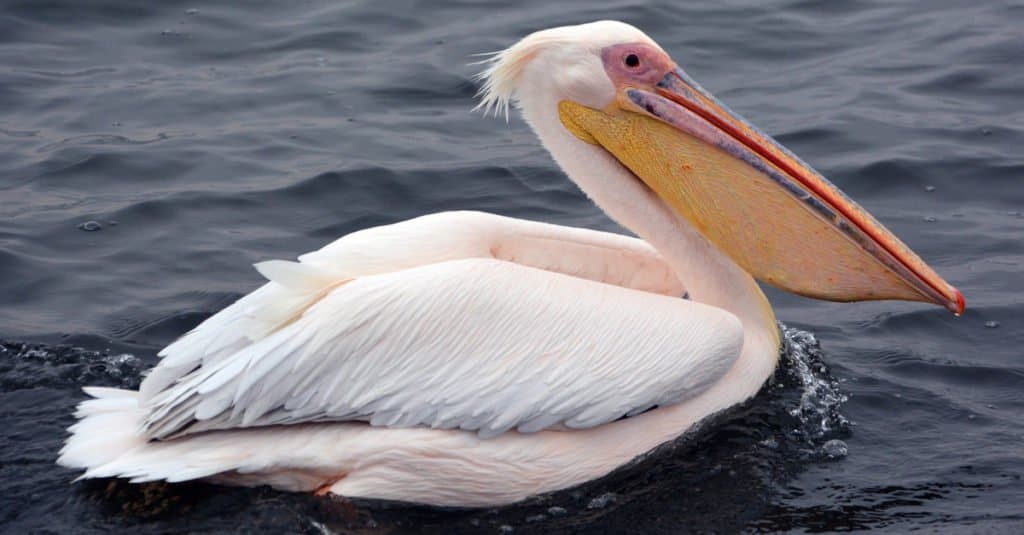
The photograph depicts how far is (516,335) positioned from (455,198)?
2488 mm

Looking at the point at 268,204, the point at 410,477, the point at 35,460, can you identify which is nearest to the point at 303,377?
the point at 410,477

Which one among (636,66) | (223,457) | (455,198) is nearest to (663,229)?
(636,66)

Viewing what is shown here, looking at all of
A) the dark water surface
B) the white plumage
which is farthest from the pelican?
the dark water surface

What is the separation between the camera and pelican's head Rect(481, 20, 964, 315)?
4301 millimetres

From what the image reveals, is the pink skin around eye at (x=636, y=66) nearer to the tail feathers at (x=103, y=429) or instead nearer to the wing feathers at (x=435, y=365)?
the wing feathers at (x=435, y=365)

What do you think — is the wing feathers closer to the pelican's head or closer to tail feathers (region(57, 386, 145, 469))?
tail feathers (region(57, 386, 145, 469))

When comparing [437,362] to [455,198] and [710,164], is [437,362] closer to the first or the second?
[710,164]

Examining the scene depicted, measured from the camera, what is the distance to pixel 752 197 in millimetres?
4371

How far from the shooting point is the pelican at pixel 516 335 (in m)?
3.97

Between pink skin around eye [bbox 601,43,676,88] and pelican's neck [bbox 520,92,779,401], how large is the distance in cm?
24

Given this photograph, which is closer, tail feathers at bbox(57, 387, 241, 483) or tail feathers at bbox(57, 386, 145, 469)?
tail feathers at bbox(57, 387, 241, 483)

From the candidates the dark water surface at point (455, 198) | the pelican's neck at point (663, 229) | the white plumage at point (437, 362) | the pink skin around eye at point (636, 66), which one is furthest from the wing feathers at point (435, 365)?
the pink skin around eye at point (636, 66)

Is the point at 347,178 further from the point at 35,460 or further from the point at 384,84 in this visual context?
the point at 35,460

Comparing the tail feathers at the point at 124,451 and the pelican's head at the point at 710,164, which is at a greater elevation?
the pelican's head at the point at 710,164
